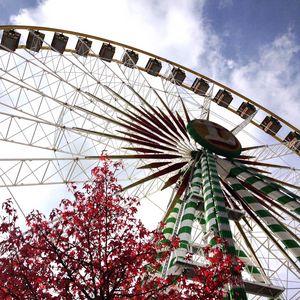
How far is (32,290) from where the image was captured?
7617mm

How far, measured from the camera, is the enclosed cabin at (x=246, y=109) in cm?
2464

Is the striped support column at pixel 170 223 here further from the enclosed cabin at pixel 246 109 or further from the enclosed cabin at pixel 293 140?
the enclosed cabin at pixel 246 109

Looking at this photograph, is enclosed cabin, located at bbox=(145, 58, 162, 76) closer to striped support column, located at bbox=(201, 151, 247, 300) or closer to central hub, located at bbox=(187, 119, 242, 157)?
central hub, located at bbox=(187, 119, 242, 157)

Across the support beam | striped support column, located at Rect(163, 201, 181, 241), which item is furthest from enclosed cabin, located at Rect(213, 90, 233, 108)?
the support beam

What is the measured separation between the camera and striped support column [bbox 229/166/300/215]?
12430mm

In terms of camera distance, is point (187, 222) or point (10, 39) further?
point (10, 39)

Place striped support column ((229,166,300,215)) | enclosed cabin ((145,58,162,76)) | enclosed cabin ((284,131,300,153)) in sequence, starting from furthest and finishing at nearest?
enclosed cabin ((284,131,300,153)), enclosed cabin ((145,58,162,76)), striped support column ((229,166,300,215))

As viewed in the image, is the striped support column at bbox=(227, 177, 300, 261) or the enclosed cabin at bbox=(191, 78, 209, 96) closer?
the striped support column at bbox=(227, 177, 300, 261)

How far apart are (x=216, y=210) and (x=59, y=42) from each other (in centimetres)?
1454

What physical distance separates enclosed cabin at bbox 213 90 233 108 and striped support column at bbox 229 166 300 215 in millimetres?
11069

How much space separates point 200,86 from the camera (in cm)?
2427

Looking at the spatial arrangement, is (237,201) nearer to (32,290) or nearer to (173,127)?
(173,127)

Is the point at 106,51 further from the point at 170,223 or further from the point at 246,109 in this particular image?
the point at 170,223

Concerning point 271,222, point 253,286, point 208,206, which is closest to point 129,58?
point 208,206
